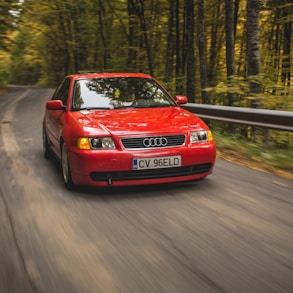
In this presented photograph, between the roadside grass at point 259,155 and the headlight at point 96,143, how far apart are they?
2533 mm

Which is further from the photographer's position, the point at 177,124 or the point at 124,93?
the point at 124,93

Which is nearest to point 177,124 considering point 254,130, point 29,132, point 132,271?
point 132,271

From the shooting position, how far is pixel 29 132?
10.7 metres

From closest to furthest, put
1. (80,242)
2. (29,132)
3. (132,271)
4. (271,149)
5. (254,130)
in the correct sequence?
(132,271) → (80,242) → (271,149) → (254,130) → (29,132)

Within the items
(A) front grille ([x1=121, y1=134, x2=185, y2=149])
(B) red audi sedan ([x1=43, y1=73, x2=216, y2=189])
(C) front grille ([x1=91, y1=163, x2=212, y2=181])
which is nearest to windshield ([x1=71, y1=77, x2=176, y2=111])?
(B) red audi sedan ([x1=43, y1=73, x2=216, y2=189])

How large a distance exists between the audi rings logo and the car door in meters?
1.43

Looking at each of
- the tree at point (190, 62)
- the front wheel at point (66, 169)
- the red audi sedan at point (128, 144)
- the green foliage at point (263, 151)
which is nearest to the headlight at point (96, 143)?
the red audi sedan at point (128, 144)

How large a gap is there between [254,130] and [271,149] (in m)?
1.80

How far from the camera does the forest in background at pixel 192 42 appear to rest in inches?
383

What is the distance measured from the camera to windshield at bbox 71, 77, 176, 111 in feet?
19.8

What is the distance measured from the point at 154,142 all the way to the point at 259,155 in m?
2.81

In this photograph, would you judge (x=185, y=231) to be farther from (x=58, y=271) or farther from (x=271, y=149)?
(x=271, y=149)

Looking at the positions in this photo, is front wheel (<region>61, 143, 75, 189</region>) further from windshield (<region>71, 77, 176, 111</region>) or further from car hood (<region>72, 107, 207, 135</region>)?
windshield (<region>71, 77, 176, 111</region>)

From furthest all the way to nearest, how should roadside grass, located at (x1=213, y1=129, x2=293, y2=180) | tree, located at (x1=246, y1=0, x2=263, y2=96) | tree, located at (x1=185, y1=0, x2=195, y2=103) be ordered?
tree, located at (x1=185, y1=0, x2=195, y2=103), tree, located at (x1=246, y1=0, x2=263, y2=96), roadside grass, located at (x1=213, y1=129, x2=293, y2=180)
